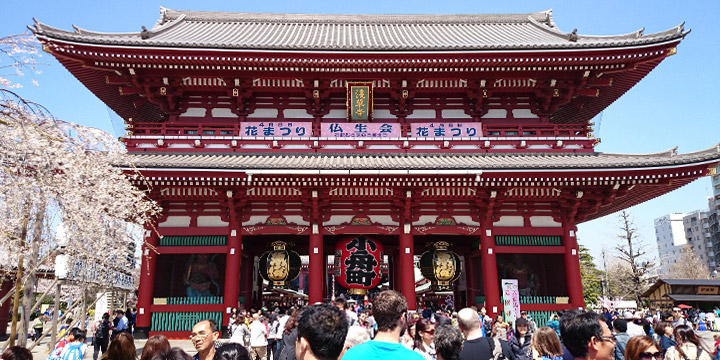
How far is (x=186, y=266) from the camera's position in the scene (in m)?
13.7

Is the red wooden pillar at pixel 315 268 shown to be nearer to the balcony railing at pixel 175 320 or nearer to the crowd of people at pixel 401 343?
the balcony railing at pixel 175 320

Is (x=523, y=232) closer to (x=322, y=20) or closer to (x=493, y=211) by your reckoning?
(x=493, y=211)

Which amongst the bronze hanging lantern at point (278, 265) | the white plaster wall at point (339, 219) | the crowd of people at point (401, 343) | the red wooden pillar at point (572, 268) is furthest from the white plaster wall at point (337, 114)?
the crowd of people at point (401, 343)

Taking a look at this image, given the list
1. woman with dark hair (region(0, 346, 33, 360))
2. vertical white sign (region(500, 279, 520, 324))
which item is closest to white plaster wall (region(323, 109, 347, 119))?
vertical white sign (region(500, 279, 520, 324))

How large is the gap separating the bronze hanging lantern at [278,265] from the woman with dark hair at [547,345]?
433 inches

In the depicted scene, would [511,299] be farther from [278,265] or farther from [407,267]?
[278,265]

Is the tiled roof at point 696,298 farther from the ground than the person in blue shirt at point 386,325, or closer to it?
closer to it

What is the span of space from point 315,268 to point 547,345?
32.5 feet

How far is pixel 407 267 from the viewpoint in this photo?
45.6 ft

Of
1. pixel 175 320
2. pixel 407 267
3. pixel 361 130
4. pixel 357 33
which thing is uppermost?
pixel 357 33

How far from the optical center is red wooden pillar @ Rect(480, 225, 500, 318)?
13.7 m

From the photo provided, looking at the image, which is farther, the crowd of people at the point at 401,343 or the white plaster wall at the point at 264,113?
the white plaster wall at the point at 264,113

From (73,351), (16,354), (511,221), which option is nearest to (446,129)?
(511,221)

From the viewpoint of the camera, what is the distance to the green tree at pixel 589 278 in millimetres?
39000
